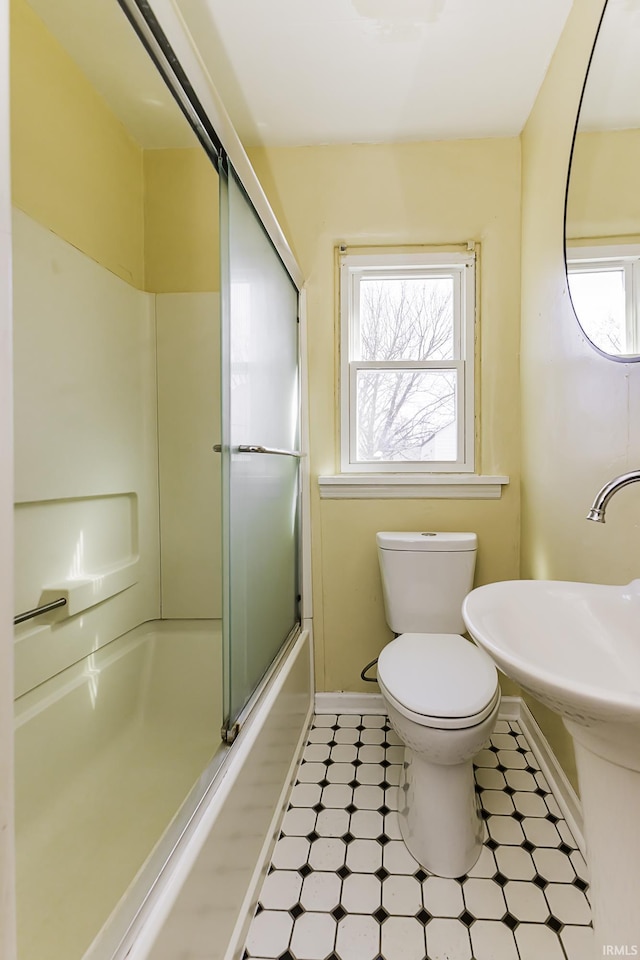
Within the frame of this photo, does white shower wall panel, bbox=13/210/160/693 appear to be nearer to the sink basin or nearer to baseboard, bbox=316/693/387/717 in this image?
baseboard, bbox=316/693/387/717

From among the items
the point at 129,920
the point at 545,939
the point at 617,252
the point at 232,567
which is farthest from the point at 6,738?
the point at 617,252

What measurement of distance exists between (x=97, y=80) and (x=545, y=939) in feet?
8.78

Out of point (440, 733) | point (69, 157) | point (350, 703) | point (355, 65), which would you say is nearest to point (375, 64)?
point (355, 65)

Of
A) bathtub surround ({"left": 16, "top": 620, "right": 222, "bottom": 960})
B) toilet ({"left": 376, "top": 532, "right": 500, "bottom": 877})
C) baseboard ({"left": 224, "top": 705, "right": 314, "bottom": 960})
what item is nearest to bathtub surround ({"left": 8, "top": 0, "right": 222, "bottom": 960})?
bathtub surround ({"left": 16, "top": 620, "right": 222, "bottom": 960})

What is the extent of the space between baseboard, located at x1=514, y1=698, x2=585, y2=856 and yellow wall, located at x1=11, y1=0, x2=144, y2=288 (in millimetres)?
2210

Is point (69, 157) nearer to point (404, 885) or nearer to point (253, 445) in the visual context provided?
point (253, 445)

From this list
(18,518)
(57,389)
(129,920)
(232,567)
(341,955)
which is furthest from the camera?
(57,389)

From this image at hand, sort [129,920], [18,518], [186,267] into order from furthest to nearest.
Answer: [186,267]
[18,518]
[129,920]

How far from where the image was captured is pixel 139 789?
143 centimetres

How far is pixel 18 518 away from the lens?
53.1 inches

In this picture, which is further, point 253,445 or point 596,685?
point 253,445

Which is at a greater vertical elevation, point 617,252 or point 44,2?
point 44,2

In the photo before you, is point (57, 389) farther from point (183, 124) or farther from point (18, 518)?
A: point (183, 124)

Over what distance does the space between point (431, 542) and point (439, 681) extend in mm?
549
